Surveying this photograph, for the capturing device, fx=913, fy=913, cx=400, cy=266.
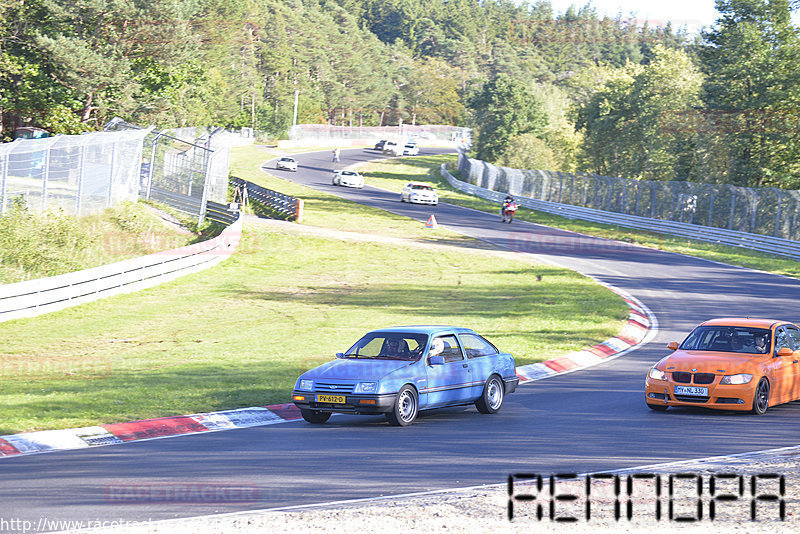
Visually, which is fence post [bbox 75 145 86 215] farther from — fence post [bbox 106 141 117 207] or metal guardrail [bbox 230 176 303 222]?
metal guardrail [bbox 230 176 303 222]

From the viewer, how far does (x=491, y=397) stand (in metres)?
13.9

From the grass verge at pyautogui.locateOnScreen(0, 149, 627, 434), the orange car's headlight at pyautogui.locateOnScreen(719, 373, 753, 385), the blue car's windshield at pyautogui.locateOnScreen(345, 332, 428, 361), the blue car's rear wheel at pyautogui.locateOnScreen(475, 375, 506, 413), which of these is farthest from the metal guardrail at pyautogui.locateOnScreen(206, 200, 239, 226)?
the orange car's headlight at pyautogui.locateOnScreen(719, 373, 753, 385)

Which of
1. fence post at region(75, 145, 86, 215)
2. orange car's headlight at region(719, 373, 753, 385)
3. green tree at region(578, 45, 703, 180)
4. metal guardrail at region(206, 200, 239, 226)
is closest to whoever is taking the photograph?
orange car's headlight at region(719, 373, 753, 385)

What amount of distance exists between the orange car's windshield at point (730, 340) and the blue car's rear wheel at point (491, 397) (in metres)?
3.17

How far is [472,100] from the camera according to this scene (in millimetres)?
92812

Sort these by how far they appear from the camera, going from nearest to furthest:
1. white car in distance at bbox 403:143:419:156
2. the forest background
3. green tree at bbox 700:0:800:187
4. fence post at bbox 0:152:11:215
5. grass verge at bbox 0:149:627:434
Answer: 1. grass verge at bbox 0:149:627:434
2. fence post at bbox 0:152:11:215
3. the forest background
4. green tree at bbox 700:0:800:187
5. white car in distance at bbox 403:143:419:156

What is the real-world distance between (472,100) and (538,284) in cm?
6357

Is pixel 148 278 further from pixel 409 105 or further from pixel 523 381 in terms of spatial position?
pixel 409 105

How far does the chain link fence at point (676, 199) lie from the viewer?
1651 inches

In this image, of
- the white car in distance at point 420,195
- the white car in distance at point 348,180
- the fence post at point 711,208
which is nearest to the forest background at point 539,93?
the fence post at point 711,208

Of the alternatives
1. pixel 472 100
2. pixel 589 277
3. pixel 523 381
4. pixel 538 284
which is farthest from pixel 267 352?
pixel 472 100

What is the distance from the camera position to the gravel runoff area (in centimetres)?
708

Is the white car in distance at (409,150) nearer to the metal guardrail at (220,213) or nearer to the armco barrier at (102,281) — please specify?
the metal guardrail at (220,213)

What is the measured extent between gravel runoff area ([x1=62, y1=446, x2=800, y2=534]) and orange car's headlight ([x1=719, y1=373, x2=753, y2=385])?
4.58 m
